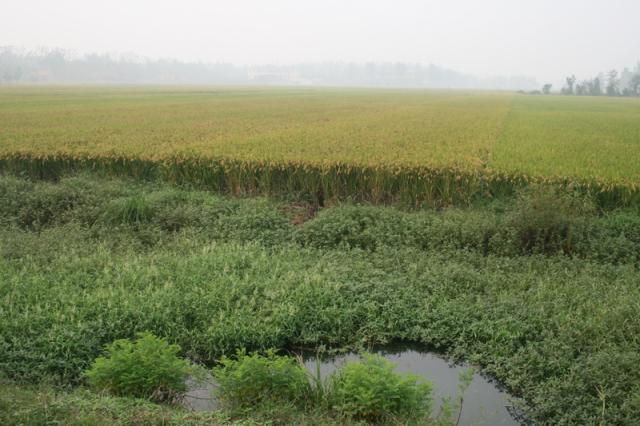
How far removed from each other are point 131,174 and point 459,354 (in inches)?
351

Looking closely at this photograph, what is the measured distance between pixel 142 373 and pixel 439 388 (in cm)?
266

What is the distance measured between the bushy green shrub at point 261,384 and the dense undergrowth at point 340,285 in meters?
0.99

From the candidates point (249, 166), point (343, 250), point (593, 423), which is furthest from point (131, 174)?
point (593, 423)

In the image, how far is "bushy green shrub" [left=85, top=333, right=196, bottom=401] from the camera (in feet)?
15.0

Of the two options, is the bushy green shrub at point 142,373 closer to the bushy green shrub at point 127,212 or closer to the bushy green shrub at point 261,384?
the bushy green shrub at point 261,384

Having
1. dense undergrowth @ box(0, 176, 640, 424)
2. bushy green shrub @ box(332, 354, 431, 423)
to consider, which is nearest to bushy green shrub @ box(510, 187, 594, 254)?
dense undergrowth @ box(0, 176, 640, 424)

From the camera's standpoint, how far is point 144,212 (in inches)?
377

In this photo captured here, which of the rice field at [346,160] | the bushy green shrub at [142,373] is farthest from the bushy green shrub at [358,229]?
the bushy green shrub at [142,373]

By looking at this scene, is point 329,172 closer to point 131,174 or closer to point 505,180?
point 505,180

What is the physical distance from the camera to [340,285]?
6605 millimetres

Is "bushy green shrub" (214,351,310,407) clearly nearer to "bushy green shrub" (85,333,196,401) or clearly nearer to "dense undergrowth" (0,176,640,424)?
"bushy green shrub" (85,333,196,401)

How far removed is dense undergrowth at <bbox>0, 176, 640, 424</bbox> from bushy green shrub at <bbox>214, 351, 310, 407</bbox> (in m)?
0.99

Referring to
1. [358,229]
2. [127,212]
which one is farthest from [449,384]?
[127,212]

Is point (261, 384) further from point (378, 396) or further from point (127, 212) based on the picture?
point (127, 212)
